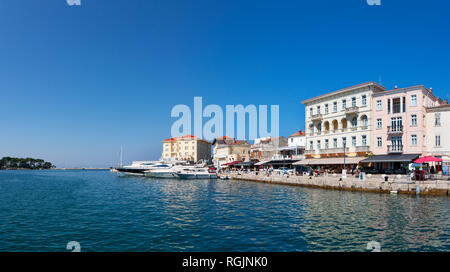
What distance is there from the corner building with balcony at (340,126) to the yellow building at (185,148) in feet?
289

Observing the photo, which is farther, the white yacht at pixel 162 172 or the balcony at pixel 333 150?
the white yacht at pixel 162 172

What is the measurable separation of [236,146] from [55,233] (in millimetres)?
88155

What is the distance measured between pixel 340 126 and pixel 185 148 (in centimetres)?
9854

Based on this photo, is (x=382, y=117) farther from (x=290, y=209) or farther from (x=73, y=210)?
(x=73, y=210)

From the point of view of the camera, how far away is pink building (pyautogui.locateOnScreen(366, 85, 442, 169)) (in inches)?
1403

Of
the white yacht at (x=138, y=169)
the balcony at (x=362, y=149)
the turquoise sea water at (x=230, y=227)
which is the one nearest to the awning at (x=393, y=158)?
the balcony at (x=362, y=149)

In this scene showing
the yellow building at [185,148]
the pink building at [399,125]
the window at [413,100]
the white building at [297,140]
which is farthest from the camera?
the yellow building at [185,148]

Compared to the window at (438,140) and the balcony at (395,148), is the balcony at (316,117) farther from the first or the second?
the window at (438,140)

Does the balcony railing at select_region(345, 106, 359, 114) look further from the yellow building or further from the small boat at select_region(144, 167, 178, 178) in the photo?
the yellow building

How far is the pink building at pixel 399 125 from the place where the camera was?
3562 cm

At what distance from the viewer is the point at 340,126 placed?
147ft

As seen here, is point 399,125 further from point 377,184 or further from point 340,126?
point 377,184

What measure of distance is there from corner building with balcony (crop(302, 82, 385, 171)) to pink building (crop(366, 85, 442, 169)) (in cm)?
110

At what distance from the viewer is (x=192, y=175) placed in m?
58.6
